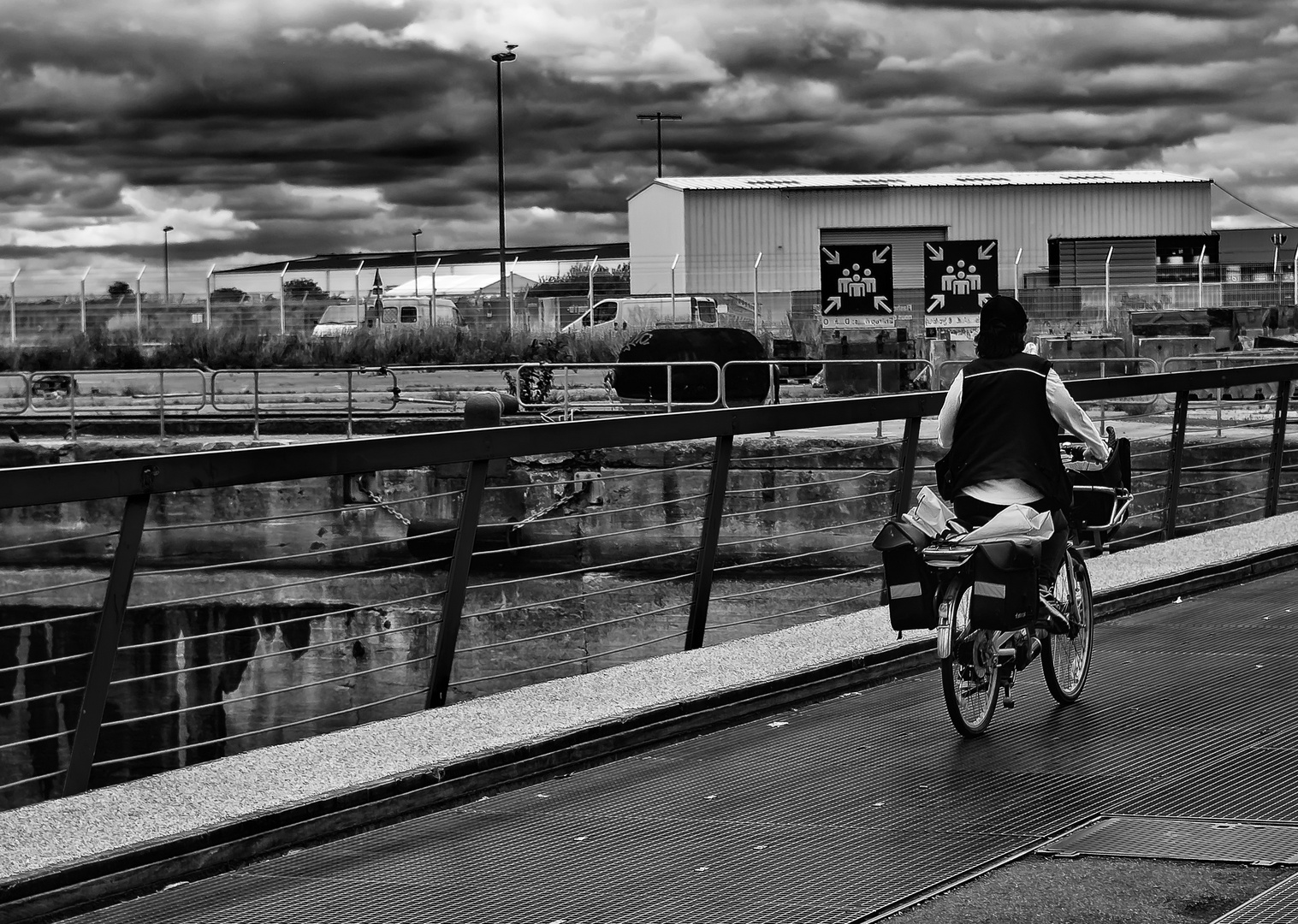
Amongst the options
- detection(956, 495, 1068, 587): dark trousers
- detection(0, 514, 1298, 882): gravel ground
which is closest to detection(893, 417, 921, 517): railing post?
detection(0, 514, 1298, 882): gravel ground

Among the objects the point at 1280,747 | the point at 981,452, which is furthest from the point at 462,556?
the point at 1280,747

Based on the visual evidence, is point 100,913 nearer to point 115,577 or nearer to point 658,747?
point 115,577

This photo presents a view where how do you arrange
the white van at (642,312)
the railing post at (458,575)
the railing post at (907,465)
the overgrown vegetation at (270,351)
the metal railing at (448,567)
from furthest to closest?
1. the overgrown vegetation at (270,351)
2. the white van at (642,312)
3. the metal railing at (448,567)
4. the railing post at (907,465)
5. the railing post at (458,575)

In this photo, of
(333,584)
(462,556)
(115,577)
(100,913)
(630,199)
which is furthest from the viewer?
(630,199)

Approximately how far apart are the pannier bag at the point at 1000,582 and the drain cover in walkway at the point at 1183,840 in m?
1.14

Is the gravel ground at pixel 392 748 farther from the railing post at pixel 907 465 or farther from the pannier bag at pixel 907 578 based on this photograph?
the pannier bag at pixel 907 578

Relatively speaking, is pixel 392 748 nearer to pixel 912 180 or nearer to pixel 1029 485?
pixel 1029 485

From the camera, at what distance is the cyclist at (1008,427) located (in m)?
6.52

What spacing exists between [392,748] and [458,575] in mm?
1010

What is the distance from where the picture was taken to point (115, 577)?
550cm

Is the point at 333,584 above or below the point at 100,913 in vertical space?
below

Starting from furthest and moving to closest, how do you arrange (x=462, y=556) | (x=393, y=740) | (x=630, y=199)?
(x=630, y=199) < (x=462, y=556) < (x=393, y=740)

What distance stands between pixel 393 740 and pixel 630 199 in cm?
6780

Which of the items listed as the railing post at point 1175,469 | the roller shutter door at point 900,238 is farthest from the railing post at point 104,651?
the roller shutter door at point 900,238
